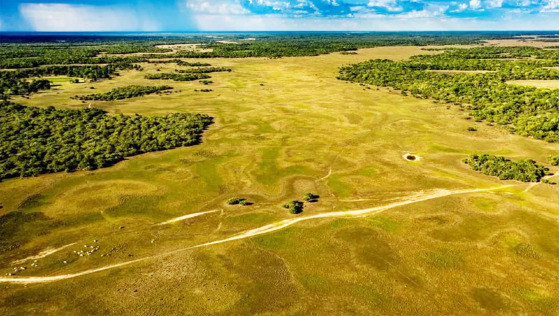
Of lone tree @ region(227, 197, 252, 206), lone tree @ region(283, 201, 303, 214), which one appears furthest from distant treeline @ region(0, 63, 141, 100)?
lone tree @ region(283, 201, 303, 214)

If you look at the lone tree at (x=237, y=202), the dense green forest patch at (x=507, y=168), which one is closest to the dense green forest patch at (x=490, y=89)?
the dense green forest patch at (x=507, y=168)

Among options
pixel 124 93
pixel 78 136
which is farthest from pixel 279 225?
pixel 124 93

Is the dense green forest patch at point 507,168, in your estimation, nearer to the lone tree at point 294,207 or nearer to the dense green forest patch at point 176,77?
the lone tree at point 294,207

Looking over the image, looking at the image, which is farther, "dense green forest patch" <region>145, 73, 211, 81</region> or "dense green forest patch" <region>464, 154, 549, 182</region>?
"dense green forest patch" <region>145, 73, 211, 81</region>

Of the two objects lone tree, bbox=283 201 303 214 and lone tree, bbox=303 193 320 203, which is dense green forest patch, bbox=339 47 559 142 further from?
lone tree, bbox=283 201 303 214

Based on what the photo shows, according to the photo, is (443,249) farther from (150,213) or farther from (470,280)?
(150,213)

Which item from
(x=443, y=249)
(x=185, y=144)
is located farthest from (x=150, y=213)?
(x=443, y=249)

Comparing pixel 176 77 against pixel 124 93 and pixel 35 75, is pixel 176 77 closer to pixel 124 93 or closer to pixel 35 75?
pixel 124 93
